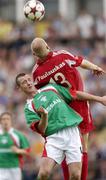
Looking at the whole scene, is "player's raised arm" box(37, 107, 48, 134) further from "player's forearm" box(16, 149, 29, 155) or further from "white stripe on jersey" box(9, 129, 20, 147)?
"white stripe on jersey" box(9, 129, 20, 147)

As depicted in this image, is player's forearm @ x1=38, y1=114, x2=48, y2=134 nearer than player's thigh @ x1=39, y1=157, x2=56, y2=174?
Yes

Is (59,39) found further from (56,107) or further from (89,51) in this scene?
(56,107)

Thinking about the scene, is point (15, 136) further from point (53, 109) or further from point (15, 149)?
point (53, 109)

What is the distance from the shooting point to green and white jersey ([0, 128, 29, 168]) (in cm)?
1796

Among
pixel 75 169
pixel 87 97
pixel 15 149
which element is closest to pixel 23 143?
pixel 15 149

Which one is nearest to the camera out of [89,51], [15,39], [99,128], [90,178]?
[90,178]

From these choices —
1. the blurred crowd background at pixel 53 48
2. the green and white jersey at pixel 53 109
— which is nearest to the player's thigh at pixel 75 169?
the green and white jersey at pixel 53 109

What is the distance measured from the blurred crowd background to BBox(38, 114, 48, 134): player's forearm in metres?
6.25

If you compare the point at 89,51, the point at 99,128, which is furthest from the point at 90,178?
the point at 89,51

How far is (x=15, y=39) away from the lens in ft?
81.6

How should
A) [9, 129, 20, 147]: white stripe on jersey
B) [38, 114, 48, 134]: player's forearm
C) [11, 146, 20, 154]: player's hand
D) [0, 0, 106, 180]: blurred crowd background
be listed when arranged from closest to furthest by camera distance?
[38, 114, 48, 134]: player's forearm
[11, 146, 20, 154]: player's hand
[9, 129, 20, 147]: white stripe on jersey
[0, 0, 106, 180]: blurred crowd background

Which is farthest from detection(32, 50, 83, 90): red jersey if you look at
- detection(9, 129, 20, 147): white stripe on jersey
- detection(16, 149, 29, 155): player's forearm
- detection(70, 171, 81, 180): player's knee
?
detection(9, 129, 20, 147): white stripe on jersey

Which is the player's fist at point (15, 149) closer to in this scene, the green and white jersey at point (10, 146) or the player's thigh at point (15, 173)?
the green and white jersey at point (10, 146)

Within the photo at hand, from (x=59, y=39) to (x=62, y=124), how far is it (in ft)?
34.0
